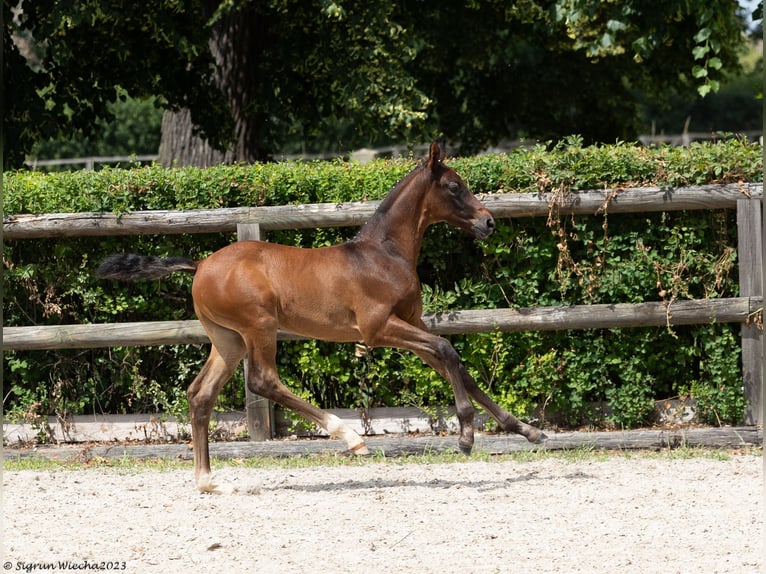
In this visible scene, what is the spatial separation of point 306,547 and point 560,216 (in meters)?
4.11

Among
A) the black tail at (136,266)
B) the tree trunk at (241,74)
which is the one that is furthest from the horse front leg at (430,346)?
the tree trunk at (241,74)

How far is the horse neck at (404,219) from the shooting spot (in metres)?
7.11

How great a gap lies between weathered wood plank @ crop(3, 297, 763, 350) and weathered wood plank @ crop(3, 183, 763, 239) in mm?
795

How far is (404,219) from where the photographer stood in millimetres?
7137

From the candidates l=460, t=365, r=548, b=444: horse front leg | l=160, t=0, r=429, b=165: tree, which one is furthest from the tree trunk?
l=460, t=365, r=548, b=444: horse front leg

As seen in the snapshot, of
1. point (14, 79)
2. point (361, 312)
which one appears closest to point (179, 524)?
point (361, 312)

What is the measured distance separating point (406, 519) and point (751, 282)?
3.99m

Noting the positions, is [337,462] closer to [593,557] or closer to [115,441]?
[115,441]

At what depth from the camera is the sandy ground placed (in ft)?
16.5

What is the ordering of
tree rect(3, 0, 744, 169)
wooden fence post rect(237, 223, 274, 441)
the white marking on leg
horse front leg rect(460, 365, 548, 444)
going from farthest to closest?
1. tree rect(3, 0, 744, 169)
2. wooden fence post rect(237, 223, 274, 441)
3. horse front leg rect(460, 365, 548, 444)
4. the white marking on leg

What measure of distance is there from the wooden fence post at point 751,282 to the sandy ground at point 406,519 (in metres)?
0.80

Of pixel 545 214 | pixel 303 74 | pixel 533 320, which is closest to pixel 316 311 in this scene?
pixel 533 320

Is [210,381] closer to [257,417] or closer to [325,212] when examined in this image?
[257,417]

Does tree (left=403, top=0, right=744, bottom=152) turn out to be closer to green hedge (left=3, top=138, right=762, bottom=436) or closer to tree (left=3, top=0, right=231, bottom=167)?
tree (left=3, top=0, right=231, bottom=167)
